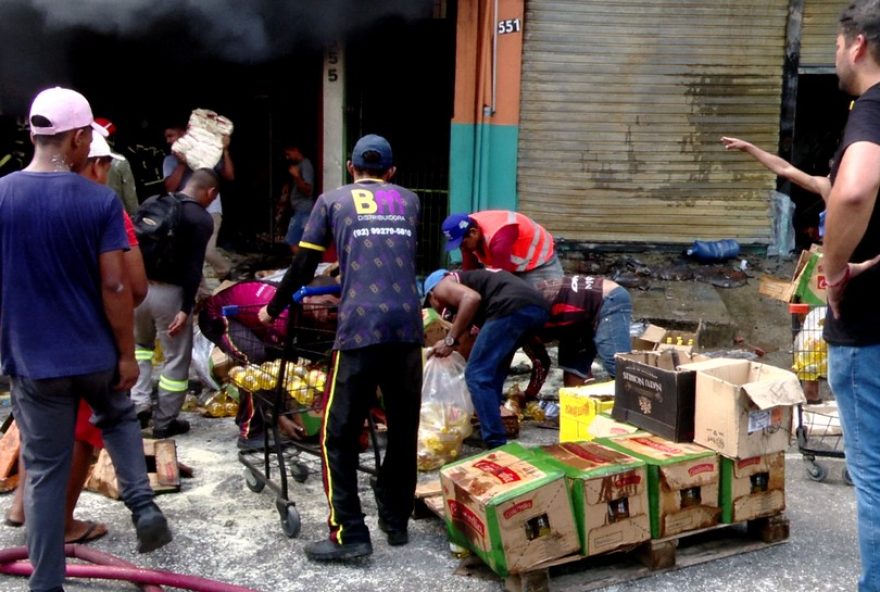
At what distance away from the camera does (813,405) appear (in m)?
6.46

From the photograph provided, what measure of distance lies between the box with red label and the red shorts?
1616 mm

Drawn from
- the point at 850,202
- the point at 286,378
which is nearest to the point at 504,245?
the point at 286,378

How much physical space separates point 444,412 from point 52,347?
2.64 meters

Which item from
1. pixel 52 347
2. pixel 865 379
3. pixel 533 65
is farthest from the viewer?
pixel 533 65

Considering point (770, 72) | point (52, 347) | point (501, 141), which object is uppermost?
point (770, 72)

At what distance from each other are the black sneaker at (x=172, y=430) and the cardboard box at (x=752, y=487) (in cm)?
348

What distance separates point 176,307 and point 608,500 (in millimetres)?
3237

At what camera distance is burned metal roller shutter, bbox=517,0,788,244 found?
32.3ft

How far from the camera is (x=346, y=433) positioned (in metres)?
4.34

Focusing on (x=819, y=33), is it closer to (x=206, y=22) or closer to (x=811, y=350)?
(x=811, y=350)

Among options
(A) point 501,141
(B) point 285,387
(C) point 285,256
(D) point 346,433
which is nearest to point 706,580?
(D) point 346,433

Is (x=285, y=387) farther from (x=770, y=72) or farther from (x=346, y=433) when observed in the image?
(x=770, y=72)

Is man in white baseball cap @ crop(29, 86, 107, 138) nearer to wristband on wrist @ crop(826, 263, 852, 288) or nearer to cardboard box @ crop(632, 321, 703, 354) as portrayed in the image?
wristband on wrist @ crop(826, 263, 852, 288)

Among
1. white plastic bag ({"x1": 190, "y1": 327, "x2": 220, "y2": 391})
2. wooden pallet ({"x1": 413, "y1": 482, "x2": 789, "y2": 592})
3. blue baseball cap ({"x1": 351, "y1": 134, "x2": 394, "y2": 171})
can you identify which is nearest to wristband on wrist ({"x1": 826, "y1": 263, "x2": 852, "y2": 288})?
wooden pallet ({"x1": 413, "y1": 482, "x2": 789, "y2": 592})
